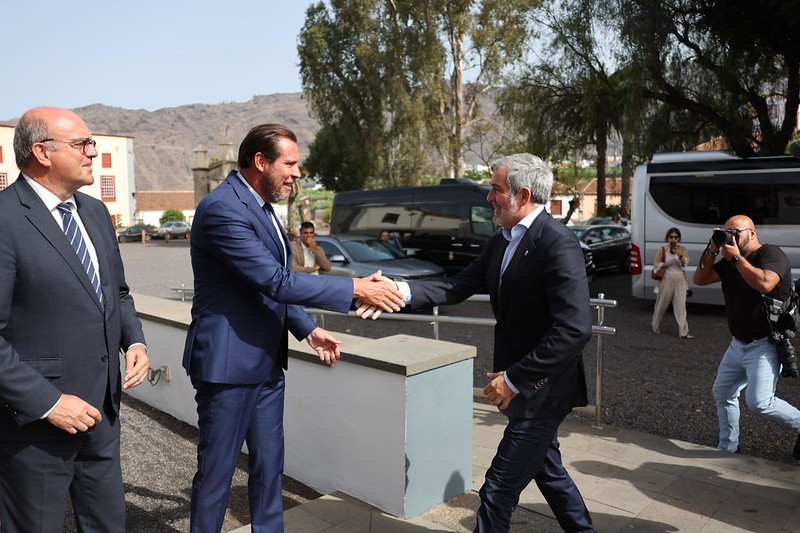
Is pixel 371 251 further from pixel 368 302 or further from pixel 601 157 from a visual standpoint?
pixel 601 157

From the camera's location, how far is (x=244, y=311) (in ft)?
9.81

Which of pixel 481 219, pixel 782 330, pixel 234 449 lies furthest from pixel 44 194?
pixel 481 219

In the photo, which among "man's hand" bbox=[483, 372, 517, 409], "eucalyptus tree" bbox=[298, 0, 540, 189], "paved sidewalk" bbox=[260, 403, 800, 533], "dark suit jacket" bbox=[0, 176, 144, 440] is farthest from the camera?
"eucalyptus tree" bbox=[298, 0, 540, 189]

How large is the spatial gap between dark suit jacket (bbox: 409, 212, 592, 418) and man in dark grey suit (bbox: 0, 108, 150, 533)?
159 cm

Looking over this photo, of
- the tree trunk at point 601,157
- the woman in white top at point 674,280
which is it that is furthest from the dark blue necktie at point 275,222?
the tree trunk at point 601,157

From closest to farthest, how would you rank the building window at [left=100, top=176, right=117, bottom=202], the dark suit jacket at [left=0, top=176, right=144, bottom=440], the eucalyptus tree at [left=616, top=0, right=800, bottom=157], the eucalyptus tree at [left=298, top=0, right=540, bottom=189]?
the dark suit jacket at [left=0, top=176, right=144, bottom=440], the eucalyptus tree at [left=616, top=0, right=800, bottom=157], the eucalyptus tree at [left=298, top=0, right=540, bottom=189], the building window at [left=100, top=176, right=117, bottom=202]

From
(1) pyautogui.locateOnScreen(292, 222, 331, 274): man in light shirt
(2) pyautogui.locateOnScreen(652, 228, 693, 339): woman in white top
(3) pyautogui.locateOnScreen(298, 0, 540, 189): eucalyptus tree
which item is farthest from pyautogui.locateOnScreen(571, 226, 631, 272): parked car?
(3) pyautogui.locateOnScreen(298, 0, 540, 189): eucalyptus tree

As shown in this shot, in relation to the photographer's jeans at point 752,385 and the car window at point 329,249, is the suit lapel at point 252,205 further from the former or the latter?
the car window at point 329,249

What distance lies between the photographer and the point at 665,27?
50.8 ft

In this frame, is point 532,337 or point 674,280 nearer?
point 532,337

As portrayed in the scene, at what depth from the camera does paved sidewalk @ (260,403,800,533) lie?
3.64m

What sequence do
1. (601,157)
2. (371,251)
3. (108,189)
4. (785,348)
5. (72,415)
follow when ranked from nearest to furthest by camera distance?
(72,415), (785,348), (371,251), (601,157), (108,189)

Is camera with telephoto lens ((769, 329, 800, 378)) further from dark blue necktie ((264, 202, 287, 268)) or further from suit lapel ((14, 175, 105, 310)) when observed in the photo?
Result: suit lapel ((14, 175, 105, 310))

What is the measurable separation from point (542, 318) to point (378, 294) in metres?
0.79
